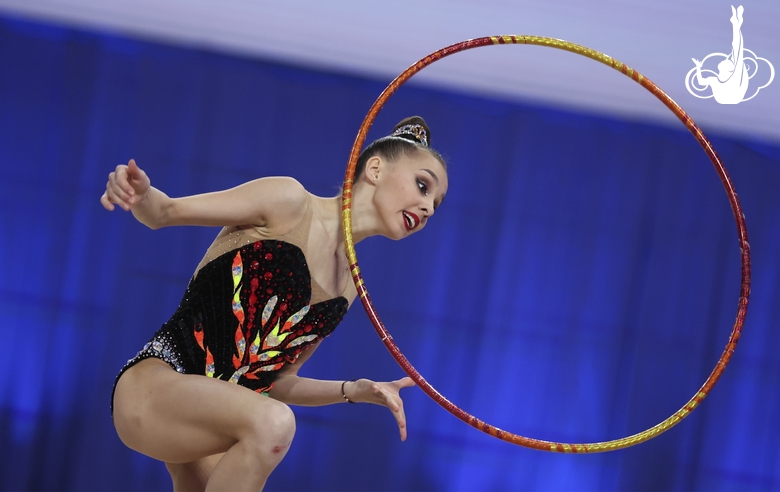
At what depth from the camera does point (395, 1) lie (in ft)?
13.2

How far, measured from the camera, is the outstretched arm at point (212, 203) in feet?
5.21

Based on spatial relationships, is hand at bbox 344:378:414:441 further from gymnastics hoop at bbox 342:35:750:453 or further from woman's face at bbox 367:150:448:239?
woman's face at bbox 367:150:448:239

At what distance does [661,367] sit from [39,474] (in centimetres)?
349

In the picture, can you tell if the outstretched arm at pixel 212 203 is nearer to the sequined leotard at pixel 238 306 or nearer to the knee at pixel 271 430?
the sequined leotard at pixel 238 306

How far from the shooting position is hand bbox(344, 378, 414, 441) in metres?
1.86

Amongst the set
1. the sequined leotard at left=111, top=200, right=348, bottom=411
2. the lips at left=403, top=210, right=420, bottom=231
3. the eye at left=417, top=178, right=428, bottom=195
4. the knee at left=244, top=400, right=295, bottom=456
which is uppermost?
the eye at left=417, top=178, right=428, bottom=195

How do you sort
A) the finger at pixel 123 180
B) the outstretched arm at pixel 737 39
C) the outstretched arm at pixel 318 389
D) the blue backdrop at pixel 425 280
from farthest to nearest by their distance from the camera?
the blue backdrop at pixel 425 280, the outstretched arm at pixel 737 39, the outstretched arm at pixel 318 389, the finger at pixel 123 180

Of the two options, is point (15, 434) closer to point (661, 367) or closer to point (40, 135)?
point (40, 135)

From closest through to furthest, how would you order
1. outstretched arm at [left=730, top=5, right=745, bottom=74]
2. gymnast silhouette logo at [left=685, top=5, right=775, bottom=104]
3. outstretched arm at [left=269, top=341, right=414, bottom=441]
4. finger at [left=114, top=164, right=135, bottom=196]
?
1. finger at [left=114, top=164, right=135, bottom=196]
2. outstretched arm at [left=269, top=341, right=414, bottom=441]
3. outstretched arm at [left=730, top=5, right=745, bottom=74]
4. gymnast silhouette logo at [left=685, top=5, right=775, bottom=104]

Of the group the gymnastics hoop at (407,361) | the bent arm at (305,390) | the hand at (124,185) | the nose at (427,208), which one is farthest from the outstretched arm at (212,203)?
the bent arm at (305,390)

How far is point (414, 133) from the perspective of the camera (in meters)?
2.23

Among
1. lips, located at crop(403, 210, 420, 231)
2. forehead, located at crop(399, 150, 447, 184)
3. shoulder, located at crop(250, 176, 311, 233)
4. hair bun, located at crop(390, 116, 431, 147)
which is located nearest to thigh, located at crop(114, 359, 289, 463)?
shoulder, located at crop(250, 176, 311, 233)

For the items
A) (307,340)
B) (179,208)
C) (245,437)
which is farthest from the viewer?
(307,340)

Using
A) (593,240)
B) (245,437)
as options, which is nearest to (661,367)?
(593,240)
